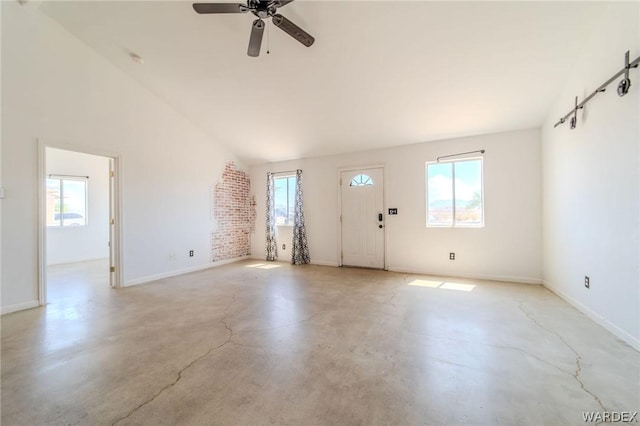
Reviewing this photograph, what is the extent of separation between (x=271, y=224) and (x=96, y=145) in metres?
3.61

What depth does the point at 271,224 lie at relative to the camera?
21.0ft

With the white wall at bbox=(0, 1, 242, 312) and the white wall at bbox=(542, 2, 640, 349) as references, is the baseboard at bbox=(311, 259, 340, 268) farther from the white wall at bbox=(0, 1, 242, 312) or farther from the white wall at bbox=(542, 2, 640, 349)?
the white wall at bbox=(542, 2, 640, 349)

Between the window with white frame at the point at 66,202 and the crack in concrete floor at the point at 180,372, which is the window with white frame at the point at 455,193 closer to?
the crack in concrete floor at the point at 180,372

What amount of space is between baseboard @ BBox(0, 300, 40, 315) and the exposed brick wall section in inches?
109

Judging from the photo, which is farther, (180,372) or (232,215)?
(232,215)

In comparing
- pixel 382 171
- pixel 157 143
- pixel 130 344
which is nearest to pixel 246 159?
pixel 157 143

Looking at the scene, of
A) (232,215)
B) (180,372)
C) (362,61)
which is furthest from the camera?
(232,215)

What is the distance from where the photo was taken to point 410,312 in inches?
116

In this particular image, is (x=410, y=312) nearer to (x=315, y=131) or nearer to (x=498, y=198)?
(x=498, y=198)

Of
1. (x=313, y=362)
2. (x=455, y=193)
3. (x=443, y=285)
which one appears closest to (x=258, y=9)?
(x=313, y=362)

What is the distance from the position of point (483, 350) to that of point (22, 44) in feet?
20.3

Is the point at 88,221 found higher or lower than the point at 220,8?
lower

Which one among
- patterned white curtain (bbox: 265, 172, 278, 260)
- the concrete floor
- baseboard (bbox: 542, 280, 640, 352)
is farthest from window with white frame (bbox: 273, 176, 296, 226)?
baseboard (bbox: 542, 280, 640, 352)

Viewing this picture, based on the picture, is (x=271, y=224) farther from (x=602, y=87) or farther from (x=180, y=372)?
(x=602, y=87)
